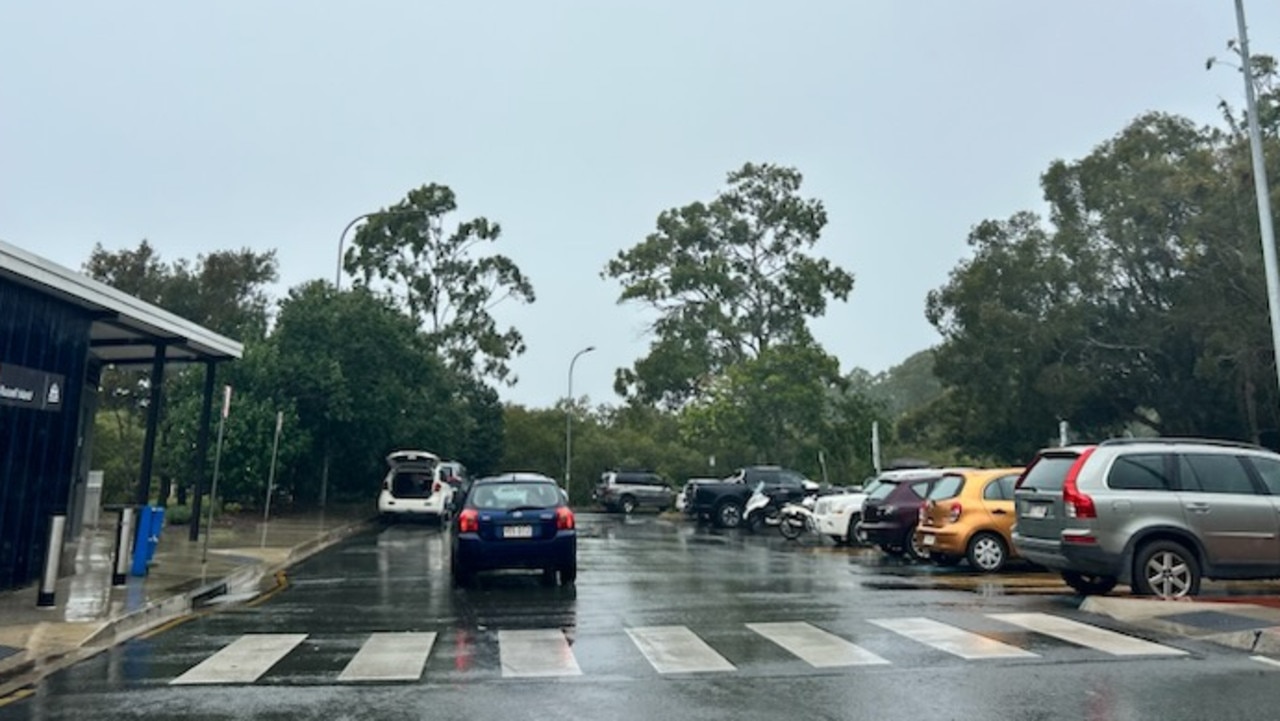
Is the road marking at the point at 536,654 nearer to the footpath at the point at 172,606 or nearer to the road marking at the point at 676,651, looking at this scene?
the road marking at the point at 676,651

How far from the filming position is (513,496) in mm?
13570

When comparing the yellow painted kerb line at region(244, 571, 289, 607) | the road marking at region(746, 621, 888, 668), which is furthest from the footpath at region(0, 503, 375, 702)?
the road marking at region(746, 621, 888, 668)

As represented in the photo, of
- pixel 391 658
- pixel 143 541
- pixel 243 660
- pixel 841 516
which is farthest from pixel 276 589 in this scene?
pixel 841 516

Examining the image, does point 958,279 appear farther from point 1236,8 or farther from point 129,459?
point 129,459

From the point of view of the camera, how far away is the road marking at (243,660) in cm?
753

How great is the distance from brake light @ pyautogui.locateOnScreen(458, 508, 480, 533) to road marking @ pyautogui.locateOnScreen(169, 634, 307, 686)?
12.2 feet

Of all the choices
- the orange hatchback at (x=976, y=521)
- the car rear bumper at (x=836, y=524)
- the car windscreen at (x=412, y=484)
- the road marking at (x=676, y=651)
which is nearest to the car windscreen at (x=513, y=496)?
the road marking at (x=676, y=651)

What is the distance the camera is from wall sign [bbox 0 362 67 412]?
11586mm

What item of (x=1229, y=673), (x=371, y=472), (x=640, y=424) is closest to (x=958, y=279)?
(x=640, y=424)

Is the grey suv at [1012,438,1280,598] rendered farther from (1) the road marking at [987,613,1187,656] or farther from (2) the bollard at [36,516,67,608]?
(2) the bollard at [36,516,67,608]

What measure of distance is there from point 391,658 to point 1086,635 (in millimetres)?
6095

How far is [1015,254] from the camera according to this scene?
38625 millimetres

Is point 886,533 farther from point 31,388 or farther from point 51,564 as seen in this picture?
Answer: point 31,388

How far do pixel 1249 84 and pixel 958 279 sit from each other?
25.2 metres
